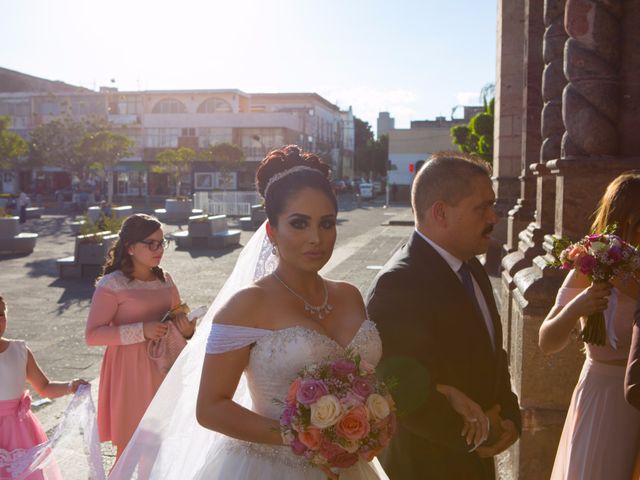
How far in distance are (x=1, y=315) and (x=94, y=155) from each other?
43.1 meters

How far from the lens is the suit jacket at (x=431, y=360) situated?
2.50 m

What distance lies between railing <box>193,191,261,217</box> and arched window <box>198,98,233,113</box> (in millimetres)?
35550

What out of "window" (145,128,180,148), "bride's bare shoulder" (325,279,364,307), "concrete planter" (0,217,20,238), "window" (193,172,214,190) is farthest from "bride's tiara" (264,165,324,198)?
"window" (145,128,180,148)

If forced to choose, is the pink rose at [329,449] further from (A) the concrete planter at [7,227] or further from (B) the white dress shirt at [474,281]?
(A) the concrete planter at [7,227]

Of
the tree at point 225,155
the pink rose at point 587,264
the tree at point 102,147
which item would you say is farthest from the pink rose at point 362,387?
the tree at point 225,155

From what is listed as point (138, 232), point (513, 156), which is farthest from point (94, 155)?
point (138, 232)

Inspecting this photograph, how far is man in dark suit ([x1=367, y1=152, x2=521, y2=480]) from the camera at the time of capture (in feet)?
8.23

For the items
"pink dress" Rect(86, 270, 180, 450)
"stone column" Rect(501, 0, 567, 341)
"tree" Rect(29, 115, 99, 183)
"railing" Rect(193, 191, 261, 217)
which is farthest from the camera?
"tree" Rect(29, 115, 99, 183)

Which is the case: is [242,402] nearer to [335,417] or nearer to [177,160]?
[335,417]

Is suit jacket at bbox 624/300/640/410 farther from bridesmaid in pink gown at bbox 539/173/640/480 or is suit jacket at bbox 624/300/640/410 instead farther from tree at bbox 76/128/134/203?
tree at bbox 76/128/134/203

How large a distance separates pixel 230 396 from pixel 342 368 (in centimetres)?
39

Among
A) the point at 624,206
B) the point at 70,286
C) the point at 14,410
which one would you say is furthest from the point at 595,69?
the point at 70,286

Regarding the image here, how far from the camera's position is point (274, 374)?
2.33 meters

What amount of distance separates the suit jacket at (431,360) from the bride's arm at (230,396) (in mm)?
497
